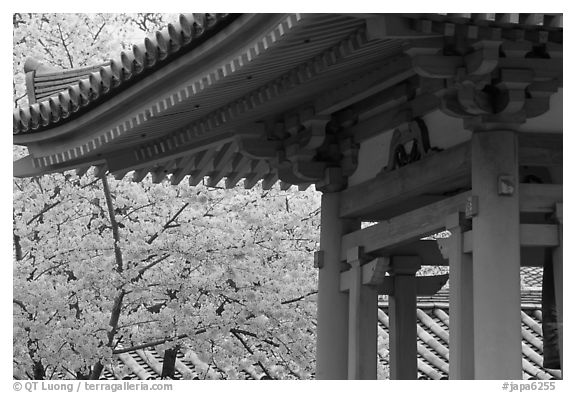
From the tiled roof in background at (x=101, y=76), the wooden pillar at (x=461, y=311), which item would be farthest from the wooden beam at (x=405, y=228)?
the tiled roof in background at (x=101, y=76)

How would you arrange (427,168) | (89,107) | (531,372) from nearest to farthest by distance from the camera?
1. (427,168)
2. (89,107)
3. (531,372)

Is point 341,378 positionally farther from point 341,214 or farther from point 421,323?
point 421,323

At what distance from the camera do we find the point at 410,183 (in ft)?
24.2

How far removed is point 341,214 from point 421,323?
7662 millimetres

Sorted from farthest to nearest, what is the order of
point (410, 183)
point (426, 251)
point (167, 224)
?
point (167, 224) → point (426, 251) → point (410, 183)

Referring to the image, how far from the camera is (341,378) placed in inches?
329

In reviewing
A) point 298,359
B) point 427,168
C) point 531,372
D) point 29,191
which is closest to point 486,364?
point 427,168

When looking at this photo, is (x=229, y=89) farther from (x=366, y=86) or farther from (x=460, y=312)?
(x=460, y=312)

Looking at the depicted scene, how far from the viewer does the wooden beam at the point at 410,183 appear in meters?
6.79

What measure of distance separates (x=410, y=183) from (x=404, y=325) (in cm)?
181

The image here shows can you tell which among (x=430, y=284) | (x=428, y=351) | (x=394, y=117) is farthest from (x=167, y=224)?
(x=394, y=117)

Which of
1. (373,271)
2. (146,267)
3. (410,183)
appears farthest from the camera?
(146,267)

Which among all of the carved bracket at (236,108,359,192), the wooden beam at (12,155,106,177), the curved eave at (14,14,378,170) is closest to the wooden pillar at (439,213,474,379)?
the curved eave at (14,14,378,170)

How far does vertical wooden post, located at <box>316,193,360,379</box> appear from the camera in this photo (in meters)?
8.42
